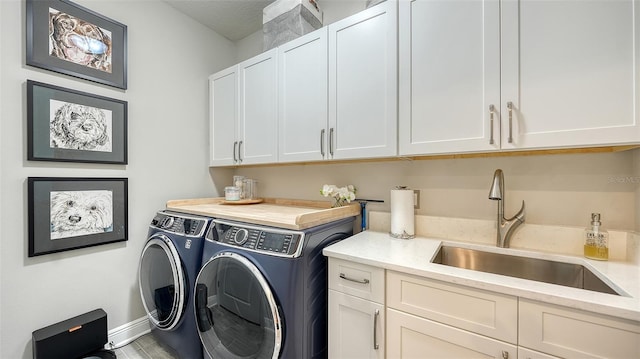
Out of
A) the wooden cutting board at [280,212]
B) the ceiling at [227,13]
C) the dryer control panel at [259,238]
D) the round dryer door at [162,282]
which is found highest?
the ceiling at [227,13]

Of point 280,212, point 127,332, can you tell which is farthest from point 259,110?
point 127,332

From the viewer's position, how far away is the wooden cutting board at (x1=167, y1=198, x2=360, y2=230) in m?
1.33

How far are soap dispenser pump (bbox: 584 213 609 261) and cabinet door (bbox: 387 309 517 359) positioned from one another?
68 centimetres

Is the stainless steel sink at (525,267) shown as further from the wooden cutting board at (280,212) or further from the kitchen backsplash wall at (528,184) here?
the wooden cutting board at (280,212)

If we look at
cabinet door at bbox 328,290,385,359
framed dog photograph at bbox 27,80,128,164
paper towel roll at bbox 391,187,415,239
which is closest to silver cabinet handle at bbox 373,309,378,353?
cabinet door at bbox 328,290,385,359

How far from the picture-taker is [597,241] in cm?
111

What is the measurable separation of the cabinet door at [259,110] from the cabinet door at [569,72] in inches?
57.4

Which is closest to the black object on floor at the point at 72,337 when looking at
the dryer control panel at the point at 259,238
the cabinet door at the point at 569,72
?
the dryer control panel at the point at 259,238

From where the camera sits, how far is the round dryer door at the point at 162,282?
1.59 m

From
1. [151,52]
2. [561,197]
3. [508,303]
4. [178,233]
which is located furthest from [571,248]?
[151,52]

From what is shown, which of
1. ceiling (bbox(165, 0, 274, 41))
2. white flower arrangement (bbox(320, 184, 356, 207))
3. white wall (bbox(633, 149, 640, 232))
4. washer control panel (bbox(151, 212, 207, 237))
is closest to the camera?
white wall (bbox(633, 149, 640, 232))

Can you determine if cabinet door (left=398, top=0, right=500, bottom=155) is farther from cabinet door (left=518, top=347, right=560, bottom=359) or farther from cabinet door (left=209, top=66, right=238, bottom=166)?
cabinet door (left=209, top=66, right=238, bottom=166)

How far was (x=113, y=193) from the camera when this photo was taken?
1829 mm

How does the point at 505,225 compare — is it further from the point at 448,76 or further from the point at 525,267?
the point at 448,76
